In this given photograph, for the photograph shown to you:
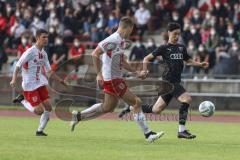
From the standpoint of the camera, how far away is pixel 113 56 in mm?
15680

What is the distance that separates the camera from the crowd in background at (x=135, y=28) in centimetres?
3147

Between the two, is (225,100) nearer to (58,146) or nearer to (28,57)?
(28,57)

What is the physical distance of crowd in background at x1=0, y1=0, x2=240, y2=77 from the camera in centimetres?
3147

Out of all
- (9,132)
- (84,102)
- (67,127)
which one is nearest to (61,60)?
(84,102)

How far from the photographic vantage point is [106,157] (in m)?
12.7

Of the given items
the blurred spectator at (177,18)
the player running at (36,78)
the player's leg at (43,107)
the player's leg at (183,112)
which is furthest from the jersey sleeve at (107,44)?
the blurred spectator at (177,18)

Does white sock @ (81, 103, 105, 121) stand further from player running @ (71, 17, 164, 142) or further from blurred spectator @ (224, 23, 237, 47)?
blurred spectator @ (224, 23, 237, 47)

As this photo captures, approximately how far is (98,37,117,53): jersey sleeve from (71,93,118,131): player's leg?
96 cm

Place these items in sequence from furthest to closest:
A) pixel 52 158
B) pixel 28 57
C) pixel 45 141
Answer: pixel 28 57 → pixel 45 141 → pixel 52 158

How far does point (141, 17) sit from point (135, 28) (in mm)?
582

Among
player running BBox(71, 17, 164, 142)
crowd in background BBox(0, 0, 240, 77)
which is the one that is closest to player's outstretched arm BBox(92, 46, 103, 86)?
player running BBox(71, 17, 164, 142)

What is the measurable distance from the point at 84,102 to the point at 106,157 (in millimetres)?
17197

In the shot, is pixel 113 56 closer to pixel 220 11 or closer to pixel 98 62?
pixel 98 62

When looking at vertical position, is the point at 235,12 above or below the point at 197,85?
above
